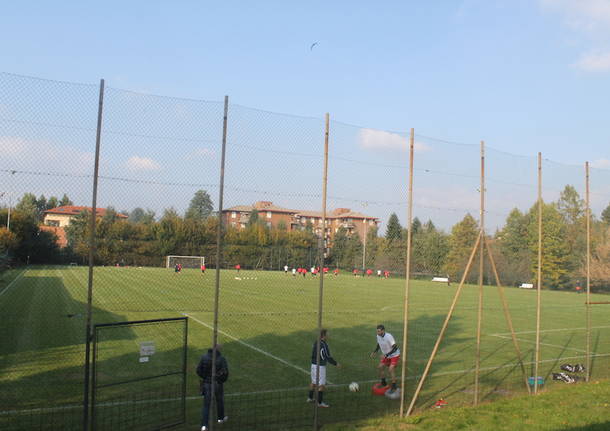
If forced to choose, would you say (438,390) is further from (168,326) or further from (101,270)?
(168,326)

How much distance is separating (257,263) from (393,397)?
425cm

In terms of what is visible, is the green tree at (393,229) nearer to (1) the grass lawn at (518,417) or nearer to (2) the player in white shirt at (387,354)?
(2) the player in white shirt at (387,354)

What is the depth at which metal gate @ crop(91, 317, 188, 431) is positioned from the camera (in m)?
7.92

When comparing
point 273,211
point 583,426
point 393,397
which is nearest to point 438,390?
point 393,397

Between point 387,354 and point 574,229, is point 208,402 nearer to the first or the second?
point 387,354

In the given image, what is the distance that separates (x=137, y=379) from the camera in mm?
7570

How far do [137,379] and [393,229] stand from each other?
6.39 m

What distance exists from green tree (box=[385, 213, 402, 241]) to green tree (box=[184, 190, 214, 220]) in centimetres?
369

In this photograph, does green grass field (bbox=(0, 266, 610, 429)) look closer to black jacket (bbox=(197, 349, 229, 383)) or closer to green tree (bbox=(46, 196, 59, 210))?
black jacket (bbox=(197, 349, 229, 383))

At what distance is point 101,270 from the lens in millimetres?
9117

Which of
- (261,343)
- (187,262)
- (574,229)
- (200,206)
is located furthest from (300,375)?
(574,229)

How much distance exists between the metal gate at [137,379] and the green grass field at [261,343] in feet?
0.44

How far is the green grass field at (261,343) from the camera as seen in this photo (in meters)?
10.2

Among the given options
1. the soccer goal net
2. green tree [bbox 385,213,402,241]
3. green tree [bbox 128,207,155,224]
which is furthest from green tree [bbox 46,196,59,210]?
green tree [bbox 385,213,402,241]
